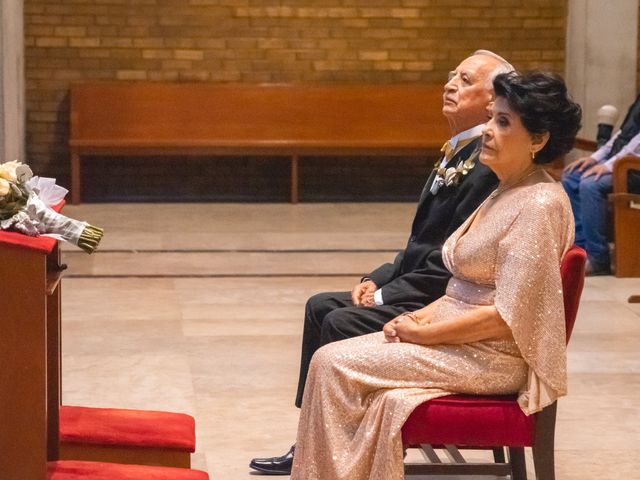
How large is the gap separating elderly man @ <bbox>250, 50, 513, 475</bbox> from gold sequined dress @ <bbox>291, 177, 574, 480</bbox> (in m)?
0.53

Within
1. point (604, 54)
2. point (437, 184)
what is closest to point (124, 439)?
point (437, 184)

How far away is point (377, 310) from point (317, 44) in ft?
27.4

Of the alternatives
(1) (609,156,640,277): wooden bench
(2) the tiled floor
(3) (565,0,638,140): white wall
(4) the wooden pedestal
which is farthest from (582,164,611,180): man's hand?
(4) the wooden pedestal

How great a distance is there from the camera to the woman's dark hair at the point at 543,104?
11.7 feet

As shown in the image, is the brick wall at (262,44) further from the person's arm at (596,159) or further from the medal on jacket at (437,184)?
the medal on jacket at (437,184)

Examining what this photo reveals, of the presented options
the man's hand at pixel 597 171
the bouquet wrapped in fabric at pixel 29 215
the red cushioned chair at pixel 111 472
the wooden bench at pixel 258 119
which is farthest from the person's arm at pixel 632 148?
the bouquet wrapped in fabric at pixel 29 215

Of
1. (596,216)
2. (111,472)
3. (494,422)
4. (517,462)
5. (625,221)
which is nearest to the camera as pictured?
(494,422)

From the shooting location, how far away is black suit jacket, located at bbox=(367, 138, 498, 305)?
13.9 ft

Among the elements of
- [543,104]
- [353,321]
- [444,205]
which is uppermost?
[543,104]

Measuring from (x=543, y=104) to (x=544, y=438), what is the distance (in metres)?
0.90

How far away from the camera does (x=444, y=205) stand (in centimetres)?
431

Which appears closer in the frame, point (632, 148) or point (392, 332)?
point (392, 332)

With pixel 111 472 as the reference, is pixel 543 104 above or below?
above

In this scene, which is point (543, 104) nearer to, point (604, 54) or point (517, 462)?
point (517, 462)
